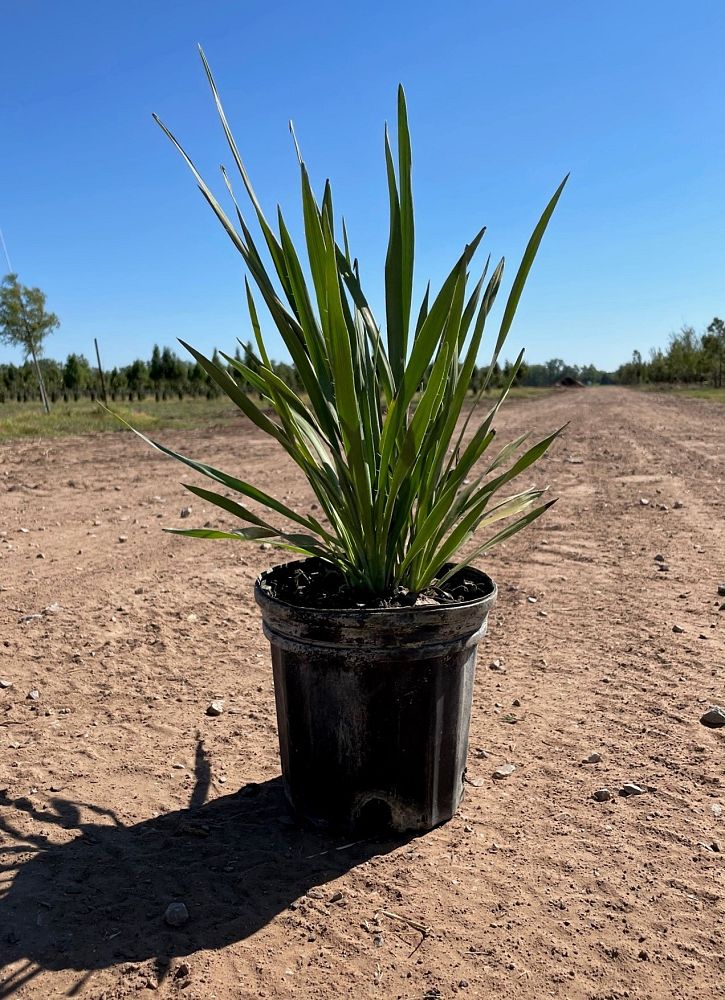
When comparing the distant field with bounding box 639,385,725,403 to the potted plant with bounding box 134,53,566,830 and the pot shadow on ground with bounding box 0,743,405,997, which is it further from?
Answer: the pot shadow on ground with bounding box 0,743,405,997

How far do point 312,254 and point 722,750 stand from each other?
156cm

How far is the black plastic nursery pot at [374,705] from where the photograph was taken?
4.45 ft

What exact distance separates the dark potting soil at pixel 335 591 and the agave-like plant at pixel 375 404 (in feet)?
0.10

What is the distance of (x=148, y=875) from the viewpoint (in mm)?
1382

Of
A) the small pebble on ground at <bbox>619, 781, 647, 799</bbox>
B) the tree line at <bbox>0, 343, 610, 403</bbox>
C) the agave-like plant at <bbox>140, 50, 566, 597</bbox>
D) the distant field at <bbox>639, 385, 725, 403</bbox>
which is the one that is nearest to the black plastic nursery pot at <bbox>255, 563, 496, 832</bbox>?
the agave-like plant at <bbox>140, 50, 566, 597</bbox>

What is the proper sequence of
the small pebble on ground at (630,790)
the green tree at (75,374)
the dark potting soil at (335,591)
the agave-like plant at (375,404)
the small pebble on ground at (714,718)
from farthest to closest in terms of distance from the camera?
the green tree at (75,374)
the small pebble on ground at (714,718)
the small pebble on ground at (630,790)
the dark potting soil at (335,591)
the agave-like plant at (375,404)

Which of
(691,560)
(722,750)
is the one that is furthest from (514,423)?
(722,750)

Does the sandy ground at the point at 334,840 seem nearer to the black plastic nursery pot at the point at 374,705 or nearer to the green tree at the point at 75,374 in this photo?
the black plastic nursery pot at the point at 374,705

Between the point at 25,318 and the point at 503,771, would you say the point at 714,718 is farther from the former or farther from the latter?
the point at 25,318

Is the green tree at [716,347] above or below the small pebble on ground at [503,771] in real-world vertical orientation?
above

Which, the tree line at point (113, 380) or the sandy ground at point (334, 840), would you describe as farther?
the tree line at point (113, 380)

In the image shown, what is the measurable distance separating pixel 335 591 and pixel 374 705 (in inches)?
12.0

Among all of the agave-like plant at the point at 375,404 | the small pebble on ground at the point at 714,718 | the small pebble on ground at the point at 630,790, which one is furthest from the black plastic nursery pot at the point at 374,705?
the small pebble on ground at the point at 714,718

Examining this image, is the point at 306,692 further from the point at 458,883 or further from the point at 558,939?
the point at 558,939
